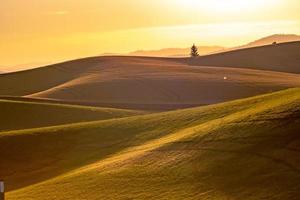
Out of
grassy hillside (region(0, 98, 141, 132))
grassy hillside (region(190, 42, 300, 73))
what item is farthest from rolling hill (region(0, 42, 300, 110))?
grassy hillside (region(0, 98, 141, 132))

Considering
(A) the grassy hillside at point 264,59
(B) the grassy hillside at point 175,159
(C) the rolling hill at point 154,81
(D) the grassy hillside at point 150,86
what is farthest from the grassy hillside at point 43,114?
(A) the grassy hillside at point 264,59

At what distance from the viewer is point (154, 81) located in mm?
79250

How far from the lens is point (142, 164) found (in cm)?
2303

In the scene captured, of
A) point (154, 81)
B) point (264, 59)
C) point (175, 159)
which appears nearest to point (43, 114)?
point (175, 159)

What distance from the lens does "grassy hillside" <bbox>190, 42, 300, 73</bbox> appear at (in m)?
114

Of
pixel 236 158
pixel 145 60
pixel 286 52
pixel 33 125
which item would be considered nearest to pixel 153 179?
pixel 236 158

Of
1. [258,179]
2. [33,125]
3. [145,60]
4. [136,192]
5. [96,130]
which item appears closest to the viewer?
[258,179]

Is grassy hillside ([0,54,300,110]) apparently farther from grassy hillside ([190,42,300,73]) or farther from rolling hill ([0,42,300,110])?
grassy hillside ([190,42,300,73])

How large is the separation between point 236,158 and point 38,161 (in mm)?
14017

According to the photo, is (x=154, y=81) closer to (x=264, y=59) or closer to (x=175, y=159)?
(x=264, y=59)

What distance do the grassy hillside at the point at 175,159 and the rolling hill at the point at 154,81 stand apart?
25.6m

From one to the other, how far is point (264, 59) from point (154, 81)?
159 feet

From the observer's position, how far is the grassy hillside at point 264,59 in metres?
114

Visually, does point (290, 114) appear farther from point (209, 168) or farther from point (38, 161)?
point (38, 161)
